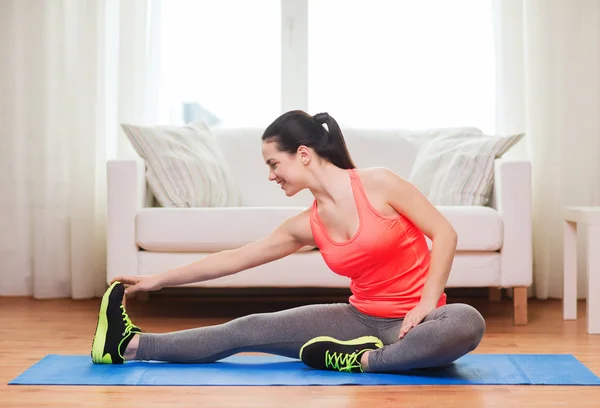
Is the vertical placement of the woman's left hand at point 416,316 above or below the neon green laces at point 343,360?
above

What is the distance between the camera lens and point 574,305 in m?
3.24

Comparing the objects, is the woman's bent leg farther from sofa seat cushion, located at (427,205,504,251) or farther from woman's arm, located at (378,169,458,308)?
sofa seat cushion, located at (427,205,504,251)

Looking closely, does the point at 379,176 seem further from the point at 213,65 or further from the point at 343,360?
the point at 213,65

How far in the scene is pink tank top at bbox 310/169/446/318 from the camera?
2.06 meters

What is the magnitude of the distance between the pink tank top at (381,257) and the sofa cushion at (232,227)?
0.93 meters

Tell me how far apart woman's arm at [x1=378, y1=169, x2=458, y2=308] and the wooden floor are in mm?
286

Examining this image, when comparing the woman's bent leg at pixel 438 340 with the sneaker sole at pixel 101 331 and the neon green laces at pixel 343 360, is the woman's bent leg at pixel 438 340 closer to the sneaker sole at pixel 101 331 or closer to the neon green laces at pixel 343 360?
the neon green laces at pixel 343 360

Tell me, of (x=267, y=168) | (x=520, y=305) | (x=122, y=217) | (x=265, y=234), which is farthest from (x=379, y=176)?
(x=267, y=168)

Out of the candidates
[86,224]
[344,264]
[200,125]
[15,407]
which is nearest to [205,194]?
[200,125]

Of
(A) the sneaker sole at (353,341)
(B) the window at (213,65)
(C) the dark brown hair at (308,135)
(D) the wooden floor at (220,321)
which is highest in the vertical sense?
(B) the window at (213,65)

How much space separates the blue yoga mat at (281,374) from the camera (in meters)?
2.03

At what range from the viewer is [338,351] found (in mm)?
2119

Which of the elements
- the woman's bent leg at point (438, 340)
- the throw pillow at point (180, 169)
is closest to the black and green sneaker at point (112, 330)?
the woman's bent leg at point (438, 340)

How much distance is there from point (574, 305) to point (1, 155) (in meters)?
2.85
